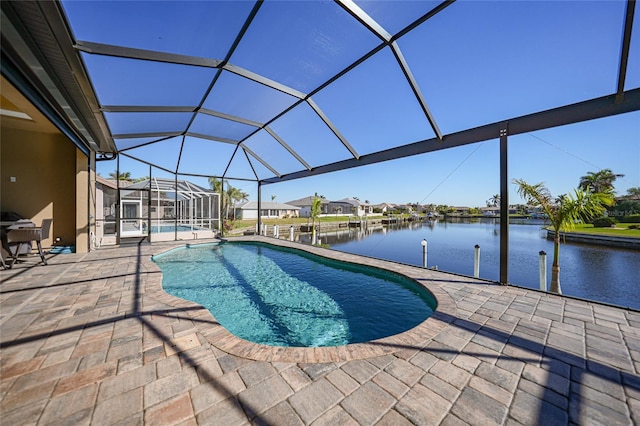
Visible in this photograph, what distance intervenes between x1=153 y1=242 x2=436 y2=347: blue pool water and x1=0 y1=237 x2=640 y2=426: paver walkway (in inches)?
36.9

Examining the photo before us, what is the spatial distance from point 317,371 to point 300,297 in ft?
9.68

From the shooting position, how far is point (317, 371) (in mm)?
2004

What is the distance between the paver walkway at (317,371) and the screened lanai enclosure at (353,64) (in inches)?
82.2

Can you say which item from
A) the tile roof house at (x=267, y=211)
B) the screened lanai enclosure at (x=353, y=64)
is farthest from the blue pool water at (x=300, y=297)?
the tile roof house at (x=267, y=211)

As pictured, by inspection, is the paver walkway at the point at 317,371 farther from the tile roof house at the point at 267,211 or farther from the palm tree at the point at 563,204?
the tile roof house at the point at 267,211

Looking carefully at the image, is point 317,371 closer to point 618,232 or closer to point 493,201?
point 618,232

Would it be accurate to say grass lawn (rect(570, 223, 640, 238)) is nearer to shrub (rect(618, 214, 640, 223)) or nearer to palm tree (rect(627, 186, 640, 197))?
shrub (rect(618, 214, 640, 223))

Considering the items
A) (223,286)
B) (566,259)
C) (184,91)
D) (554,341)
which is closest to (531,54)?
(554,341)

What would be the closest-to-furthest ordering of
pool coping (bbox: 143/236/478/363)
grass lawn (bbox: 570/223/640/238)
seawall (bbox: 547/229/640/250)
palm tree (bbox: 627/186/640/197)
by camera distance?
pool coping (bbox: 143/236/478/363) < seawall (bbox: 547/229/640/250) < grass lawn (bbox: 570/223/640/238) < palm tree (bbox: 627/186/640/197)

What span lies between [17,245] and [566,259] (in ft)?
75.7

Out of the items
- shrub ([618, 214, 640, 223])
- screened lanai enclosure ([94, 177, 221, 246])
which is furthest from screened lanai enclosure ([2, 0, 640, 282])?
shrub ([618, 214, 640, 223])

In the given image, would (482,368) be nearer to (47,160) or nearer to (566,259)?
(47,160)

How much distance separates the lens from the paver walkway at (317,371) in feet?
5.16

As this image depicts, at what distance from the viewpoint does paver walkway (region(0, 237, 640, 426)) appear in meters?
1.57
